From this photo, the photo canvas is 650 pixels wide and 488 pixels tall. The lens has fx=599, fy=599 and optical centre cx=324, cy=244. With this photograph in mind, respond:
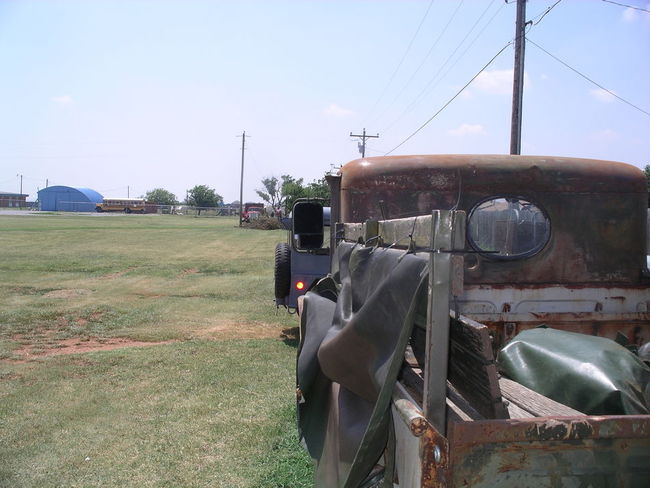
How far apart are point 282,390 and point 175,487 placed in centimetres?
227

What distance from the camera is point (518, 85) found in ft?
43.6

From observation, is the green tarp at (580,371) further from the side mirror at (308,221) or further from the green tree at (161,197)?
the green tree at (161,197)

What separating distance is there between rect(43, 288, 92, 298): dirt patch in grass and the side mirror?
8.28m

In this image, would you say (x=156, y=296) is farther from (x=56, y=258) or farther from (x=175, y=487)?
(x=175, y=487)

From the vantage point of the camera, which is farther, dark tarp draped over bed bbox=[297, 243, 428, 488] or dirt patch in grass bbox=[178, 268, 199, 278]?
dirt patch in grass bbox=[178, 268, 199, 278]

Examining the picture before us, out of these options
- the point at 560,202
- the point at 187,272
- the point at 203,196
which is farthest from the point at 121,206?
the point at 560,202

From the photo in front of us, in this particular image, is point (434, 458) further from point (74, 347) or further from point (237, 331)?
point (237, 331)

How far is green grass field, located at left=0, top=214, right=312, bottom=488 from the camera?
444cm

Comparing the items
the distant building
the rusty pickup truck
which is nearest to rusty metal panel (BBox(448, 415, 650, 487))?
A: the rusty pickup truck

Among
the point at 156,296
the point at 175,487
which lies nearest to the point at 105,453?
the point at 175,487

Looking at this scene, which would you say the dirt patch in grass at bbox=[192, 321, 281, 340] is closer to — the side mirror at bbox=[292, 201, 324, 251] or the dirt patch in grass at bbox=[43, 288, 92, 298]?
the side mirror at bbox=[292, 201, 324, 251]

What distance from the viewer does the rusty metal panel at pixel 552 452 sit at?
73.6 inches

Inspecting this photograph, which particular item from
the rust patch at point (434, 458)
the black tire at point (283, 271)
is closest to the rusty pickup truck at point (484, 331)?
the rust patch at point (434, 458)

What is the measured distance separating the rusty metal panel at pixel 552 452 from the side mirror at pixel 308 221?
16.9ft
